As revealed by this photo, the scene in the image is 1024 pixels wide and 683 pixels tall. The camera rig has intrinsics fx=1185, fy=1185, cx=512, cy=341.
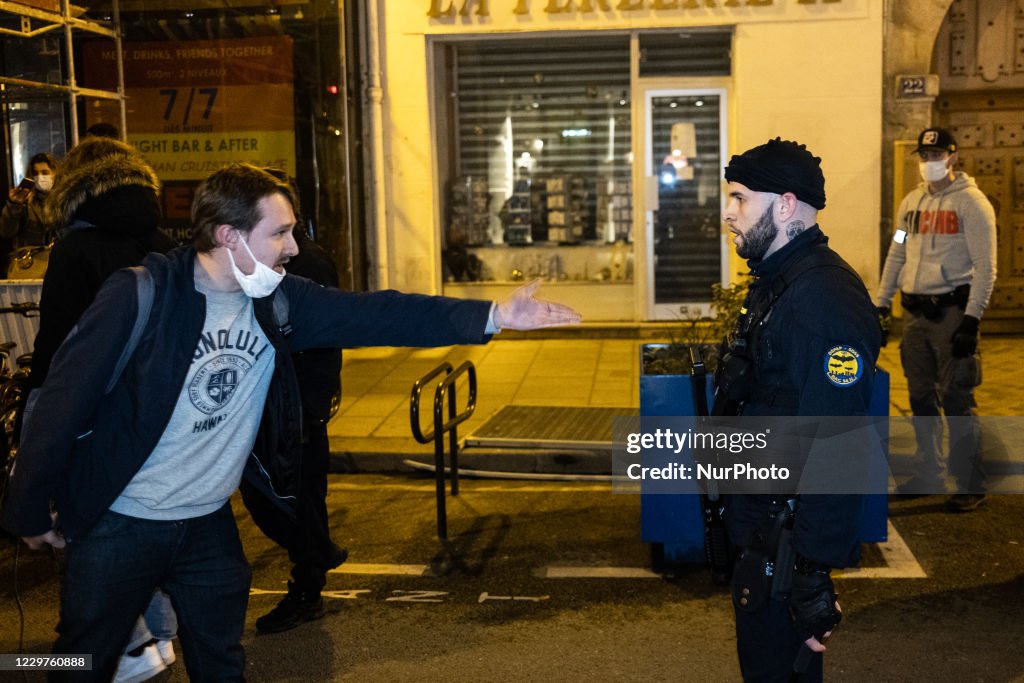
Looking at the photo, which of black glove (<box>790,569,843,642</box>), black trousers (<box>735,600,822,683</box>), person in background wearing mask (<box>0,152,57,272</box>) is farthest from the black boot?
person in background wearing mask (<box>0,152,57,272</box>)

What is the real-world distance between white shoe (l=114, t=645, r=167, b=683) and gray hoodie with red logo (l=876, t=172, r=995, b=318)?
16.1 feet

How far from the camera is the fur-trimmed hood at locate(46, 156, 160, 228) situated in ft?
15.4

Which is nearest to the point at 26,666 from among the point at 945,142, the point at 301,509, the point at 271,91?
the point at 301,509

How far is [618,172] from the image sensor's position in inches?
536

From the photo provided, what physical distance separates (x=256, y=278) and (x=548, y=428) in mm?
5459

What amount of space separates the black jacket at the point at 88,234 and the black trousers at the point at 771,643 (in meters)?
2.81

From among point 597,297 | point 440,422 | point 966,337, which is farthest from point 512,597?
point 597,297

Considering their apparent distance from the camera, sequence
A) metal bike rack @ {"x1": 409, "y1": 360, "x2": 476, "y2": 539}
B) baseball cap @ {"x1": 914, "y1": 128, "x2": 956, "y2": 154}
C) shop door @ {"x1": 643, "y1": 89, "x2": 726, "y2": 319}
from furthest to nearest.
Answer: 1. shop door @ {"x1": 643, "y1": 89, "x2": 726, "y2": 319}
2. baseball cap @ {"x1": 914, "y1": 128, "x2": 956, "y2": 154}
3. metal bike rack @ {"x1": 409, "y1": 360, "x2": 476, "y2": 539}

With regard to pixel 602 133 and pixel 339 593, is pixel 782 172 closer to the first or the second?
pixel 339 593

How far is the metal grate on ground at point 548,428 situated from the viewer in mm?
8148

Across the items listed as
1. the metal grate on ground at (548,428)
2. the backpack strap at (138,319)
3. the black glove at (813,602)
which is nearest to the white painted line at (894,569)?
the metal grate on ground at (548,428)

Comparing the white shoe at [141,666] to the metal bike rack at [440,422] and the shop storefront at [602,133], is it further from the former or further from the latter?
the shop storefront at [602,133]

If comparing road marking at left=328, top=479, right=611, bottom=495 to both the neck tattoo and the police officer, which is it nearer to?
the police officer

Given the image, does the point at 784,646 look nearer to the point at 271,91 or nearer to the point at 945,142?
the point at 945,142
